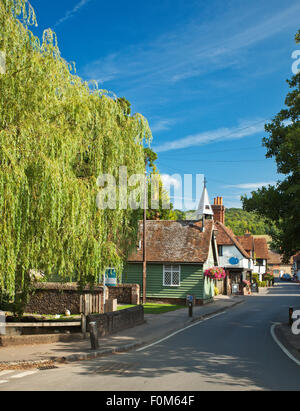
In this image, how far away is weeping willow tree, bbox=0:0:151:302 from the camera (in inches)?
440

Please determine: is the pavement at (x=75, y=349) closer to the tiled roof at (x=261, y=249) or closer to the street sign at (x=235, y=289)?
the street sign at (x=235, y=289)

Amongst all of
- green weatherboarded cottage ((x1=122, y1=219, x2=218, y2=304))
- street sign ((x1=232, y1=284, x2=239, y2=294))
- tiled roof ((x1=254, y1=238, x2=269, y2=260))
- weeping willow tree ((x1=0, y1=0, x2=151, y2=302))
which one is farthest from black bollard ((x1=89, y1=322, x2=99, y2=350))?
tiled roof ((x1=254, y1=238, x2=269, y2=260))

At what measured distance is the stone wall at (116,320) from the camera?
16336 millimetres

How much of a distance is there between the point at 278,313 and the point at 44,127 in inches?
896

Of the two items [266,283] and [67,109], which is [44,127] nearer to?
[67,109]

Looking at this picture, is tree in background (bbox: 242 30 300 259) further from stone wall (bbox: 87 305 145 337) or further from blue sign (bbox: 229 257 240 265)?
blue sign (bbox: 229 257 240 265)

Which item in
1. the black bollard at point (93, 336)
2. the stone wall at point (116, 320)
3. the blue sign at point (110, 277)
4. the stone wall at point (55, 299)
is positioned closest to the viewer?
the black bollard at point (93, 336)

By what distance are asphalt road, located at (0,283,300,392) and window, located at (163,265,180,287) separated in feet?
56.2

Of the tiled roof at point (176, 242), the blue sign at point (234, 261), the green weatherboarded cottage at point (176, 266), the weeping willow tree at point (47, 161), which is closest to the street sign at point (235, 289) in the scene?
the blue sign at point (234, 261)

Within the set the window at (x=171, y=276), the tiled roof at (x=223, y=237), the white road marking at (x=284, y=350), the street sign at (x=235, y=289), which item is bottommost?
the street sign at (x=235, y=289)

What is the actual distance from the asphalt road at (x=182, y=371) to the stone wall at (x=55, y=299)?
935 centimetres

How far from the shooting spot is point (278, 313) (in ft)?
94.7

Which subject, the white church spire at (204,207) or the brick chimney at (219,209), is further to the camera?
the brick chimney at (219,209)

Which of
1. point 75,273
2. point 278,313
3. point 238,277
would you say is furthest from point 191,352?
point 238,277
